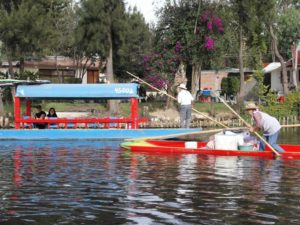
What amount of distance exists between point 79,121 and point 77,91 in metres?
1.42

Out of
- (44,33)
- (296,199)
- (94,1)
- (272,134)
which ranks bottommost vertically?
(296,199)

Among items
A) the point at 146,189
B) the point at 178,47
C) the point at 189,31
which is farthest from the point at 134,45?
the point at 146,189

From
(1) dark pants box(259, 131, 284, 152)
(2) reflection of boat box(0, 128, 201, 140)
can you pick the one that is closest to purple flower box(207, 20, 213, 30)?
(2) reflection of boat box(0, 128, 201, 140)

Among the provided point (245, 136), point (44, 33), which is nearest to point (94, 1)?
point (44, 33)

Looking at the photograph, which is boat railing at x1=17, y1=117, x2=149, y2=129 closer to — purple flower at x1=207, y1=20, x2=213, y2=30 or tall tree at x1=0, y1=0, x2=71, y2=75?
tall tree at x1=0, y1=0, x2=71, y2=75

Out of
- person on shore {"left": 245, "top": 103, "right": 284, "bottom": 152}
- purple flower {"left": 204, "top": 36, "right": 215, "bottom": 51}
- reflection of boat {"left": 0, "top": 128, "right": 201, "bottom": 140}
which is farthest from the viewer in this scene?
purple flower {"left": 204, "top": 36, "right": 215, "bottom": 51}

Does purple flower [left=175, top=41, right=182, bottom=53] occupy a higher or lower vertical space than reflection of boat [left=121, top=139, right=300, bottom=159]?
higher

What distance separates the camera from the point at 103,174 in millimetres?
15055

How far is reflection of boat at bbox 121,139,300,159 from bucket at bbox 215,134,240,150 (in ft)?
0.97

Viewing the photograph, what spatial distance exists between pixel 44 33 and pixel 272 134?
62.5 ft

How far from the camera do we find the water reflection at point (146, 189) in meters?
10.3

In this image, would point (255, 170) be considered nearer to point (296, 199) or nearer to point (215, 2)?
point (296, 199)

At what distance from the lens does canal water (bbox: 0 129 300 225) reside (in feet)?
33.6

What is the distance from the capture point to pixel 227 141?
19.0m
